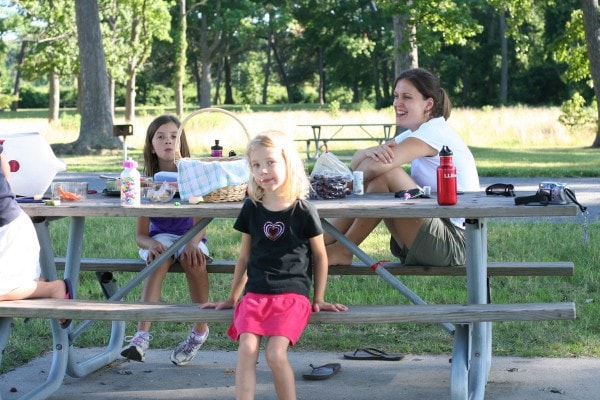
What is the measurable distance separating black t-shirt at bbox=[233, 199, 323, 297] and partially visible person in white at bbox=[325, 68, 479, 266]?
86 centimetres

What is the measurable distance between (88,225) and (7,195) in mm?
5803

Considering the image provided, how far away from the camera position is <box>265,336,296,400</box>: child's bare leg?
156 inches

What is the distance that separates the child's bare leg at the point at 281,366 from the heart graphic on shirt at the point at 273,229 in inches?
16.7

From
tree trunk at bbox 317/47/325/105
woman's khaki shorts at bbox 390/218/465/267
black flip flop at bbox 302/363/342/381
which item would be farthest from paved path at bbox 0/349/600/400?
tree trunk at bbox 317/47/325/105

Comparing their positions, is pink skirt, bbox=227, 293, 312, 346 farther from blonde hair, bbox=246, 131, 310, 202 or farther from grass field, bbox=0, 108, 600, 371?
grass field, bbox=0, 108, 600, 371

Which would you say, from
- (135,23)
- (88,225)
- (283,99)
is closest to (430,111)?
(88,225)

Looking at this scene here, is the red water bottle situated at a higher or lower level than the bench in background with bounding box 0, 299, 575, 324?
higher

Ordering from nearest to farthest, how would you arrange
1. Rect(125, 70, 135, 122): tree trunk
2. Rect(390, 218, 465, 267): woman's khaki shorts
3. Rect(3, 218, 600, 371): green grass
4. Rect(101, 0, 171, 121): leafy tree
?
Rect(390, 218, 465, 267): woman's khaki shorts
Rect(3, 218, 600, 371): green grass
Rect(101, 0, 171, 121): leafy tree
Rect(125, 70, 135, 122): tree trunk

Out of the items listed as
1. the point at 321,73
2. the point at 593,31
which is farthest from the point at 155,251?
the point at 321,73

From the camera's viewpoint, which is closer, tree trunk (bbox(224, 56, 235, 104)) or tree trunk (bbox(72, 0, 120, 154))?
tree trunk (bbox(72, 0, 120, 154))

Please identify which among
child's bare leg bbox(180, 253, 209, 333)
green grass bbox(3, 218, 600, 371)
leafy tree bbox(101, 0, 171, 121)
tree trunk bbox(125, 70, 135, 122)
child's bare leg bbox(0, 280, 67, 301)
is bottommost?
green grass bbox(3, 218, 600, 371)

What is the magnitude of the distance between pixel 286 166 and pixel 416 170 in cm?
129

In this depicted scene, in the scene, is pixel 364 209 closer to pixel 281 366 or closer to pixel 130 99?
pixel 281 366

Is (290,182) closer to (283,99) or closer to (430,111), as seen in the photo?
(430,111)
